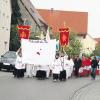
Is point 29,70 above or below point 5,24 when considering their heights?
below

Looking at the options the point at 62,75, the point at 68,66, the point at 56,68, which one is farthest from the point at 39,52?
the point at 68,66

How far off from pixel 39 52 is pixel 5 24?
1160 inches

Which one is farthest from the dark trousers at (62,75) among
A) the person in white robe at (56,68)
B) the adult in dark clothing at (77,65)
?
the adult in dark clothing at (77,65)

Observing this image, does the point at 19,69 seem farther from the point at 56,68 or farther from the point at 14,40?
the point at 14,40

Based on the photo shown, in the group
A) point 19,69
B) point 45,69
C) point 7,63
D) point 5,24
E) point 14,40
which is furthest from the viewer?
point 14,40

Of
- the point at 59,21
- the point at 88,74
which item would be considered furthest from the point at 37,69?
the point at 59,21

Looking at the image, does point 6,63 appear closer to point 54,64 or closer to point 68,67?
point 68,67

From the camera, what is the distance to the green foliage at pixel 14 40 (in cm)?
6469

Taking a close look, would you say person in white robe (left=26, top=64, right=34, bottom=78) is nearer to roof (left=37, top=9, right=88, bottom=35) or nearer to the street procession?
the street procession

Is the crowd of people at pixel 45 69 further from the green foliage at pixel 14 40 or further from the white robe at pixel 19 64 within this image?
the green foliage at pixel 14 40

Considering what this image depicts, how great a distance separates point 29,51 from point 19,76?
2063 mm

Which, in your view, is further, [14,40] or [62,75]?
[14,40]

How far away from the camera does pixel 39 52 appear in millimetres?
34312

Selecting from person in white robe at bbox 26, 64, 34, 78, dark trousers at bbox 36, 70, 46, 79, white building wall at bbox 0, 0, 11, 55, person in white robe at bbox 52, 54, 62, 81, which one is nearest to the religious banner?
person in white robe at bbox 26, 64, 34, 78
